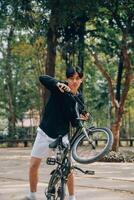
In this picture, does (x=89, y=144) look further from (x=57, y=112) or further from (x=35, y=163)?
(x=35, y=163)

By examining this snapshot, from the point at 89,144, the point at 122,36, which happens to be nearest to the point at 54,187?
the point at 89,144

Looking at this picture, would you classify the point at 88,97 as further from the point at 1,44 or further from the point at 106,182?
the point at 106,182

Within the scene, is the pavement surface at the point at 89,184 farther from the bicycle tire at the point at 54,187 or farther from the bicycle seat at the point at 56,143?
the bicycle seat at the point at 56,143

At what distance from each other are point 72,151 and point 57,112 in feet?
1.77

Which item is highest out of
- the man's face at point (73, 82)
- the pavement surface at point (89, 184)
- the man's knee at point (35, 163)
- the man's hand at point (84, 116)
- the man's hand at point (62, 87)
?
the man's face at point (73, 82)

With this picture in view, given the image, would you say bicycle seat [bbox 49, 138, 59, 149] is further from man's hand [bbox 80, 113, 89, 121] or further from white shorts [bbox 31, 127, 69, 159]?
man's hand [bbox 80, 113, 89, 121]

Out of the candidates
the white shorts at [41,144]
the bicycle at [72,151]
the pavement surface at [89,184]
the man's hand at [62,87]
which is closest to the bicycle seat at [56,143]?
the bicycle at [72,151]

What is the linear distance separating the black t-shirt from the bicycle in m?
0.15

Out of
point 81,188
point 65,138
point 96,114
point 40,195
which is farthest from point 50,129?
point 96,114

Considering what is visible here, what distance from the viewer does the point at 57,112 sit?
19.0 ft

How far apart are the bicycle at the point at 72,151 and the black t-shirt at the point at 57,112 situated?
0.48 feet

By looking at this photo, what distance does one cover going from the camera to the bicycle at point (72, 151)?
548 centimetres

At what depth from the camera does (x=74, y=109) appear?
18.8 ft

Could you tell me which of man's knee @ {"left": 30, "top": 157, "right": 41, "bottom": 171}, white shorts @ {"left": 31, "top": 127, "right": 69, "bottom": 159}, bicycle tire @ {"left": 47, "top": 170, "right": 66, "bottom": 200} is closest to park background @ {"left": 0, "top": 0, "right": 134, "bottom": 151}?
man's knee @ {"left": 30, "top": 157, "right": 41, "bottom": 171}
